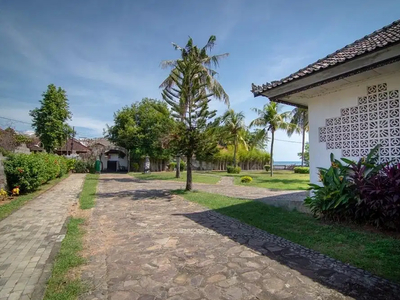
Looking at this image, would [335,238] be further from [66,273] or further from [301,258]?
[66,273]

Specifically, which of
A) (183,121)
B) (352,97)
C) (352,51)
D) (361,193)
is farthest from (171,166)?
(361,193)

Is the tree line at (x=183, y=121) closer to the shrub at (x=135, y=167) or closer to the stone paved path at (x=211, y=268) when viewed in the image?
the shrub at (x=135, y=167)

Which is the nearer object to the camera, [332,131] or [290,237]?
[290,237]

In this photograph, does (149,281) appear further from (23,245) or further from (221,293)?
(23,245)

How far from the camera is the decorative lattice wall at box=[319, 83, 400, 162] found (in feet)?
14.2

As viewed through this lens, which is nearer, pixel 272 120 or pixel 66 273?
pixel 66 273

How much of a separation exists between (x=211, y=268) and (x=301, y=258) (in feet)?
4.00

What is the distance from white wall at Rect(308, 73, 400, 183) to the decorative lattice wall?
0.19 ft

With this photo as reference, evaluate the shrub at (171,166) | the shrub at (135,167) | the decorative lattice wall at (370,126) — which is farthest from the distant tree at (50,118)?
the decorative lattice wall at (370,126)

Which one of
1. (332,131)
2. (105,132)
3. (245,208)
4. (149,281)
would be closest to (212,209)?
(245,208)

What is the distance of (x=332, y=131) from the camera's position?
5.29m

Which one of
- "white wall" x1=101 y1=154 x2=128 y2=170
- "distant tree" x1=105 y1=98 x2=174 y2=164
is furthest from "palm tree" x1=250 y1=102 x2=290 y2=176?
"white wall" x1=101 y1=154 x2=128 y2=170

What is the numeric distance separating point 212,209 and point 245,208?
0.89m

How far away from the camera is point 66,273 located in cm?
278
